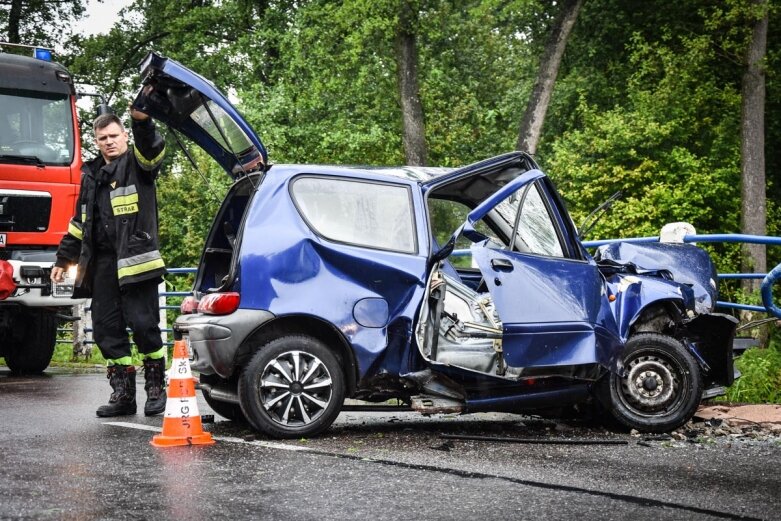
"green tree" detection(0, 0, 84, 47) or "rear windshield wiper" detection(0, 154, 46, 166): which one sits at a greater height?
"green tree" detection(0, 0, 84, 47)

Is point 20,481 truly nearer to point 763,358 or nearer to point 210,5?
point 763,358

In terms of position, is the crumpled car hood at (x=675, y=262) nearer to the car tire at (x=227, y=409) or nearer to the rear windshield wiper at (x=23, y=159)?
the car tire at (x=227, y=409)

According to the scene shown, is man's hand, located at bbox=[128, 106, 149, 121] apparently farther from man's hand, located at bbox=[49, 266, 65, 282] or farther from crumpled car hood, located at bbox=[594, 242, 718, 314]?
crumpled car hood, located at bbox=[594, 242, 718, 314]

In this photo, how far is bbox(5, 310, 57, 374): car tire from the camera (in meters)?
13.3

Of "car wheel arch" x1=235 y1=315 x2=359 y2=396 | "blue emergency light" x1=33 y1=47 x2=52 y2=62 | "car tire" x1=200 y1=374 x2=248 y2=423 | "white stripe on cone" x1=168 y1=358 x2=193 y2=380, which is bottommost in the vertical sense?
"car tire" x1=200 y1=374 x2=248 y2=423

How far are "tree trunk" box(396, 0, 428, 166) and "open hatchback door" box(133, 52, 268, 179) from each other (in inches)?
704

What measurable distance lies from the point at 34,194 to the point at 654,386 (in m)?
8.14

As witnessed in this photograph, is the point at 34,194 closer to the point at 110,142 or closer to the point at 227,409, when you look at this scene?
the point at 110,142

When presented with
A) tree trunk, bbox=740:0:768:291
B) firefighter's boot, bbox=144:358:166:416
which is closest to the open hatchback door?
firefighter's boot, bbox=144:358:166:416

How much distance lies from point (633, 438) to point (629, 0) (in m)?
24.4

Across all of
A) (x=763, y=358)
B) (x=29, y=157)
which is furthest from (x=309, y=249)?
(x=29, y=157)

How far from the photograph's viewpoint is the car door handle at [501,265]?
708 centimetres

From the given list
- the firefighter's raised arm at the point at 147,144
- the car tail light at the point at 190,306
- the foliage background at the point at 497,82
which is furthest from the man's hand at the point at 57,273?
the foliage background at the point at 497,82

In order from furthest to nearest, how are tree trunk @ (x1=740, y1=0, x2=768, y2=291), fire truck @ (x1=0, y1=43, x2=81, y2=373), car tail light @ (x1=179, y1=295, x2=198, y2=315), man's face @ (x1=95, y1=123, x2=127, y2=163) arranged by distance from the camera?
tree trunk @ (x1=740, y1=0, x2=768, y2=291)
fire truck @ (x1=0, y1=43, x2=81, y2=373)
man's face @ (x1=95, y1=123, x2=127, y2=163)
car tail light @ (x1=179, y1=295, x2=198, y2=315)
